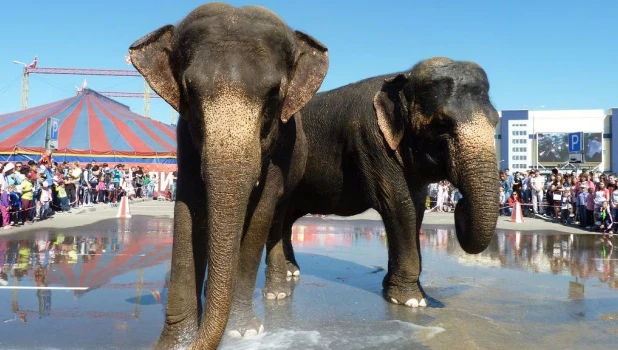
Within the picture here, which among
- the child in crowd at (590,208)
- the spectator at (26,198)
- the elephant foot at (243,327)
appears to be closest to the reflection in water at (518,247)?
the child in crowd at (590,208)

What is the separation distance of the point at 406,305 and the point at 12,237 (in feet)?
28.9

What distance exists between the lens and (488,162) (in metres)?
5.39

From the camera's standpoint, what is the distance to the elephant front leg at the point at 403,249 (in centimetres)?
620

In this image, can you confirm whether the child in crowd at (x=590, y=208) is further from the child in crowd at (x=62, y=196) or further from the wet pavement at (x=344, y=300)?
the child in crowd at (x=62, y=196)

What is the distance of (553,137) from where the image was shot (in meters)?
78.2

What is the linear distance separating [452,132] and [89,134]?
31.2 meters

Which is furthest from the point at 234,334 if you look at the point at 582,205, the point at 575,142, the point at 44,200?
the point at 575,142

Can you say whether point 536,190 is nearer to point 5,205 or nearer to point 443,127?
point 5,205

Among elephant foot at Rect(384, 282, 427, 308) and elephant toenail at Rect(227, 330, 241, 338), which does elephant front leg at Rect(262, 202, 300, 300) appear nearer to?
elephant foot at Rect(384, 282, 427, 308)

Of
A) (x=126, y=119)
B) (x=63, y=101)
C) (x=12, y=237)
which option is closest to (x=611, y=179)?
(x=12, y=237)

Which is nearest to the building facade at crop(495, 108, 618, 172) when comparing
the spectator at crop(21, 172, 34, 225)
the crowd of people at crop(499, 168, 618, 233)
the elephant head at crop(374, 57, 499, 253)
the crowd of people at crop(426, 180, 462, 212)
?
the crowd of people at crop(426, 180, 462, 212)

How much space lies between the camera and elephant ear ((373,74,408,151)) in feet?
20.5

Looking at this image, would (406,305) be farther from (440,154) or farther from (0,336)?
(0,336)

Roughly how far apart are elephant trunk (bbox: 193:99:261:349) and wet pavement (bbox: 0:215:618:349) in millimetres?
1345
